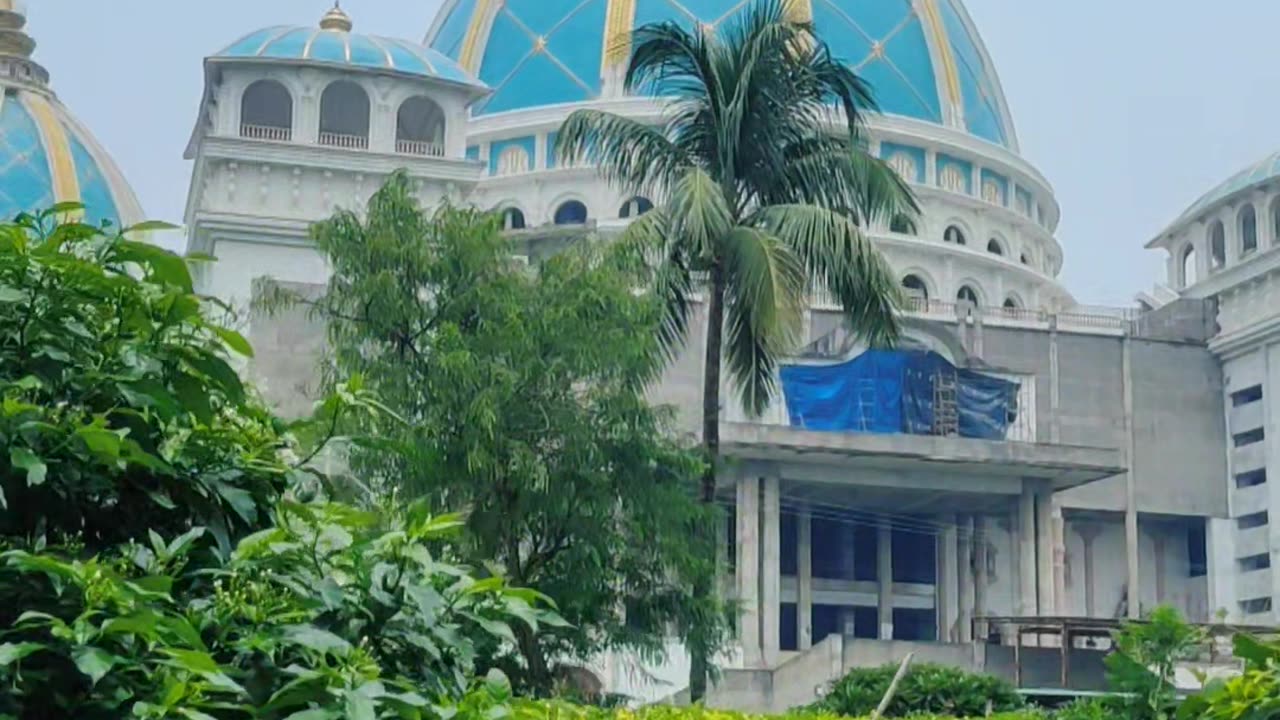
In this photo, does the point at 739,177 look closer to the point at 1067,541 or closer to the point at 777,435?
the point at 777,435

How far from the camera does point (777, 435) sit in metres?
36.8

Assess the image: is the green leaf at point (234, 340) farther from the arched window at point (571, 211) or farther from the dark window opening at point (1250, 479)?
the arched window at point (571, 211)

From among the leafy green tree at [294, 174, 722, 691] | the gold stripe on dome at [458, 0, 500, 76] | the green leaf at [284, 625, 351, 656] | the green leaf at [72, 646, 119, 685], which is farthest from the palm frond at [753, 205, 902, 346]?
the gold stripe on dome at [458, 0, 500, 76]

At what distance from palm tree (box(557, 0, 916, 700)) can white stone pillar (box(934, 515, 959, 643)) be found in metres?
22.0

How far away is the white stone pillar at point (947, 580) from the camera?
4212 centimetres

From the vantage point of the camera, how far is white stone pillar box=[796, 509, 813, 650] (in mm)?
41750

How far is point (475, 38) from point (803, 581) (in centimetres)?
1803

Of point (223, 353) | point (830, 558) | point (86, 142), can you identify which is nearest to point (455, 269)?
point (223, 353)

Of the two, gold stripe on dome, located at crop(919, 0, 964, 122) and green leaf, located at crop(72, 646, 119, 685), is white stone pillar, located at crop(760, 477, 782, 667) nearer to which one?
gold stripe on dome, located at crop(919, 0, 964, 122)

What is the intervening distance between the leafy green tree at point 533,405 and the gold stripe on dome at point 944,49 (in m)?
35.8

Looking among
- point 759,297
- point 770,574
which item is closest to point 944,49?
point 770,574

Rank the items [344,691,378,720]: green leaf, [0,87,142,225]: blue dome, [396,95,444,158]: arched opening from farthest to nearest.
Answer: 1. [0,87,142,225]: blue dome
2. [396,95,444,158]: arched opening
3. [344,691,378,720]: green leaf

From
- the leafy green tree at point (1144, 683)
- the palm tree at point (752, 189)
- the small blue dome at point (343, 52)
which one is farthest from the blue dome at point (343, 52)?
the leafy green tree at point (1144, 683)

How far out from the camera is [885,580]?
43.9 meters
